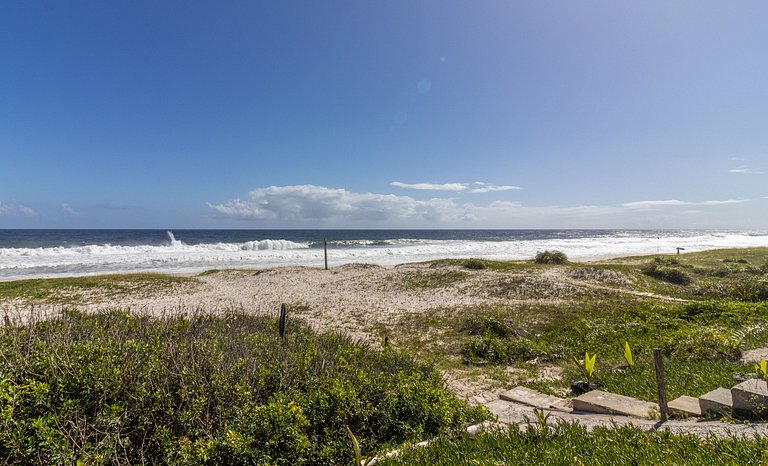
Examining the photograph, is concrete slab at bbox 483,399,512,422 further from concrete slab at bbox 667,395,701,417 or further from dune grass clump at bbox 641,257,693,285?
dune grass clump at bbox 641,257,693,285

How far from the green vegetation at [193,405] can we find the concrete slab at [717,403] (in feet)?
9.44

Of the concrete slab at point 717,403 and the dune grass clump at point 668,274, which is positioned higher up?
the concrete slab at point 717,403

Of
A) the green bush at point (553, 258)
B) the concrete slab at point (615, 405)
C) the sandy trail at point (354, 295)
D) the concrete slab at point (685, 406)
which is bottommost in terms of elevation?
the sandy trail at point (354, 295)

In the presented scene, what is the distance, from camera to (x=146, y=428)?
13.2 ft

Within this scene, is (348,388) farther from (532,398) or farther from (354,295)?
(354,295)

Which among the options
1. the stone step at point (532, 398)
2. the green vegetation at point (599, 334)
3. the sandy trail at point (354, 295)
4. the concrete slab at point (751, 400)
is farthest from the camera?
the sandy trail at point (354, 295)

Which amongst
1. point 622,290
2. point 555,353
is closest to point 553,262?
point 622,290

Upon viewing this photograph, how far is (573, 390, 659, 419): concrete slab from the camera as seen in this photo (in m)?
5.20

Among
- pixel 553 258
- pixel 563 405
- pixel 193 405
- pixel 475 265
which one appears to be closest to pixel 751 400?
pixel 563 405

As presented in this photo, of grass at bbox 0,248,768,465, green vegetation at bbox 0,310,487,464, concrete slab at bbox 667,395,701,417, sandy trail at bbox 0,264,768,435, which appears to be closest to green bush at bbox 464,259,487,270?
sandy trail at bbox 0,264,768,435

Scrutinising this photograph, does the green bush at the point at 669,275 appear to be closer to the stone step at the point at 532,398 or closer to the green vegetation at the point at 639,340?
the green vegetation at the point at 639,340

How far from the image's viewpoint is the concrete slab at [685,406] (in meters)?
4.84

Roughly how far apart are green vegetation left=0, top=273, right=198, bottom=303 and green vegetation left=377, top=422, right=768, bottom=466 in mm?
22014

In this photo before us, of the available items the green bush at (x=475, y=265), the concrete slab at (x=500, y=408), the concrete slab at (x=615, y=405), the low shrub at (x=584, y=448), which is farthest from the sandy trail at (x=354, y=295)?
the low shrub at (x=584, y=448)
